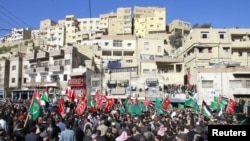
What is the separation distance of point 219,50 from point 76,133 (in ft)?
146

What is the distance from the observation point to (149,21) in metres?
97.4

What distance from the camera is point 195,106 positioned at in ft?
84.0

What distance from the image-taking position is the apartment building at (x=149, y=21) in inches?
3784

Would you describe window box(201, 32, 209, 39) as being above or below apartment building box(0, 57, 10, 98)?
above

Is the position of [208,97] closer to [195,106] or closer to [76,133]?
[195,106]

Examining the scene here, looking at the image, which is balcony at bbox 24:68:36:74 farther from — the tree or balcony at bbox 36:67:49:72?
the tree

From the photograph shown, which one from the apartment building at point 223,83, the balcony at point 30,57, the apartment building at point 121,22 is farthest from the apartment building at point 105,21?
the apartment building at point 223,83

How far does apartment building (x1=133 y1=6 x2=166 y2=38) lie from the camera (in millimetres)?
96125

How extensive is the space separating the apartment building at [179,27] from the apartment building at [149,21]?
2593mm

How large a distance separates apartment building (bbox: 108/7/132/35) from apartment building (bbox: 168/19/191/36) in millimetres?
10661

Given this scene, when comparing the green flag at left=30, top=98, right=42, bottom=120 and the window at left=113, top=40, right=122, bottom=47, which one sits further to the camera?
the window at left=113, top=40, right=122, bottom=47

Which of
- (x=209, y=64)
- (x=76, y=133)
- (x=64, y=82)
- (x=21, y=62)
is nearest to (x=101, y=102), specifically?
(x=76, y=133)

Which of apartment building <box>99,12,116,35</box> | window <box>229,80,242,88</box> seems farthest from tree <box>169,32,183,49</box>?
window <box>229,80,242,88</box>

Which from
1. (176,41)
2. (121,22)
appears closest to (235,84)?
(176,41)
